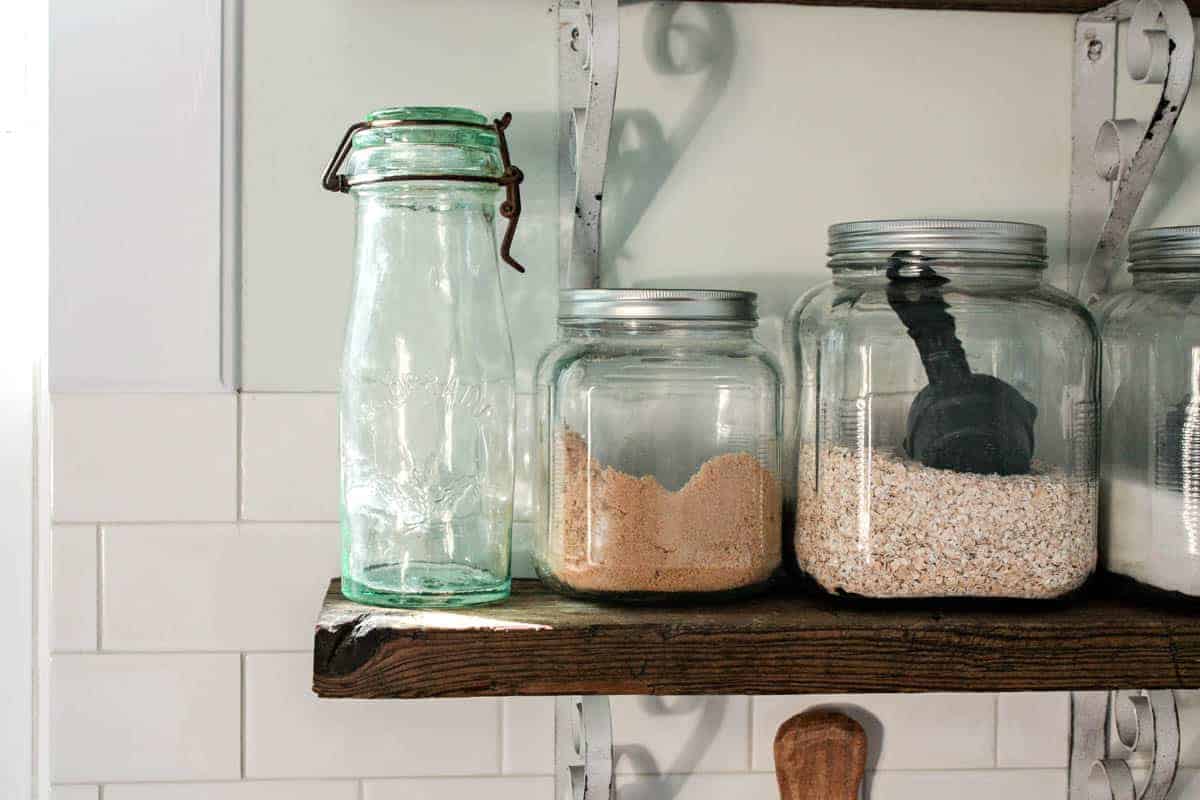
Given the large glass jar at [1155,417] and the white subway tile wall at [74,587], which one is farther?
the white subway tile wall at [74,587]

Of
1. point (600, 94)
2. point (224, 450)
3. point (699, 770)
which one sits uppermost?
point (600, 94)

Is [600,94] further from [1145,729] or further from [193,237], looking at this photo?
[1145,729]

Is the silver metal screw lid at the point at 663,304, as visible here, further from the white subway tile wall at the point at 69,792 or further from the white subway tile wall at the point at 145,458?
the white subway tile wall at the point at 69,792

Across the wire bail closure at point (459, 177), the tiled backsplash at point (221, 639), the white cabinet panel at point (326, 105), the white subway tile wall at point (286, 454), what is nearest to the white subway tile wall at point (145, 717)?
the tiled backsplash at point (221, 639)

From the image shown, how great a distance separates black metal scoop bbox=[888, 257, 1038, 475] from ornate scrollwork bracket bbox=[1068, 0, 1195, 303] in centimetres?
Result: 17

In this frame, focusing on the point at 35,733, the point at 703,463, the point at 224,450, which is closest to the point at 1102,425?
the point at 703,463

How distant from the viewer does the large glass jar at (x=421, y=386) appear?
73 cm

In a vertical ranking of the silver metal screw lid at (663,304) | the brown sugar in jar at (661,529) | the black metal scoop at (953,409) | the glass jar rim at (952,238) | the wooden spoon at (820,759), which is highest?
the glass jar rim at (952,238)

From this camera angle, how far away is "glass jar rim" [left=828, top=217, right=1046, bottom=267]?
69 cm

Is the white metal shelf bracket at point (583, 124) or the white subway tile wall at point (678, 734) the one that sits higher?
the white metal shelf bracket at point (583, 124)

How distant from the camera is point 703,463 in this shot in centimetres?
71

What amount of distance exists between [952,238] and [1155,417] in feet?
0.55

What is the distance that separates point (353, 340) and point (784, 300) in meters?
0.30

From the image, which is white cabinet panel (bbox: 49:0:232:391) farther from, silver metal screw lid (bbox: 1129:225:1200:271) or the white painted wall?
silver metal screw lid (bbox: 1129:225:1200:271)
